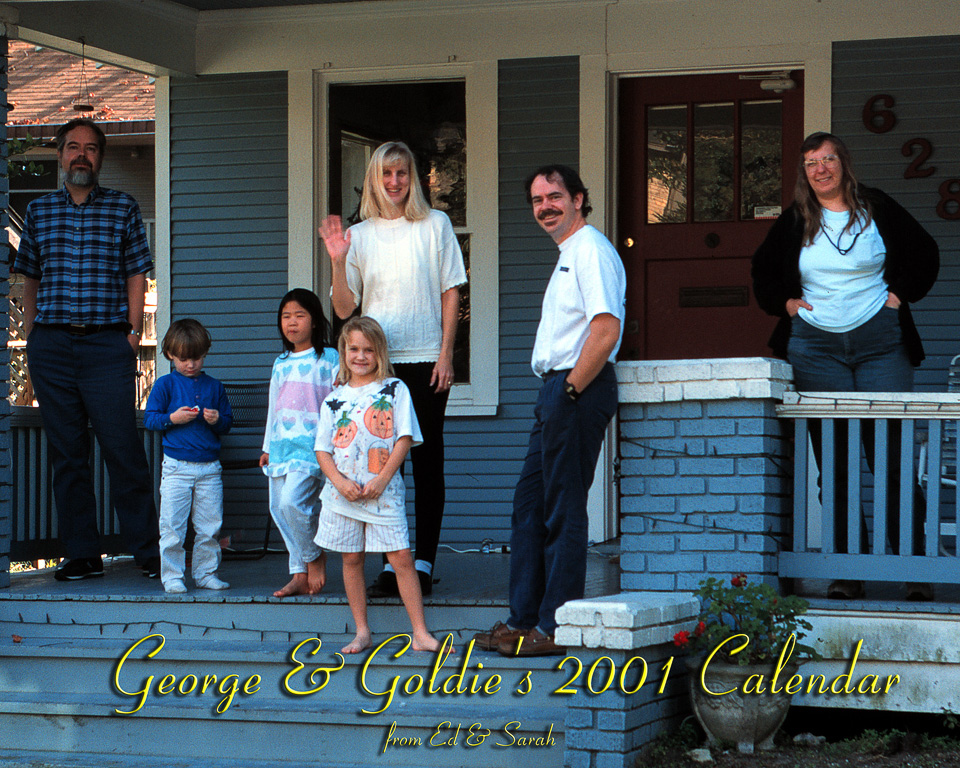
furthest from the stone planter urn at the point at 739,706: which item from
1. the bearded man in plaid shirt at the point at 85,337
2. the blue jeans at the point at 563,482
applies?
the bearded man in plaid shirt at the point at 85,337

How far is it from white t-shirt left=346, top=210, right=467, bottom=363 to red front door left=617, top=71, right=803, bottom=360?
7.03 ft

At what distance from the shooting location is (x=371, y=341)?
4496 millimetres

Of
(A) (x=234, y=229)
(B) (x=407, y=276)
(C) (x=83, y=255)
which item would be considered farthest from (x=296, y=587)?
(A) (x=234, y=229)

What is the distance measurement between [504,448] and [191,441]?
205 centimetres

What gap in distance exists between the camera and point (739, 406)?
4.20 m

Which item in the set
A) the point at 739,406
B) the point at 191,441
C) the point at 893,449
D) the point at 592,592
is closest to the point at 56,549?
the point at 191,441

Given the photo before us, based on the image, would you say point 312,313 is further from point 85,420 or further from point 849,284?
point 849,284

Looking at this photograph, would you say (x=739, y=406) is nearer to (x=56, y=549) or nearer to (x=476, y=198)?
(x=476, y=198)

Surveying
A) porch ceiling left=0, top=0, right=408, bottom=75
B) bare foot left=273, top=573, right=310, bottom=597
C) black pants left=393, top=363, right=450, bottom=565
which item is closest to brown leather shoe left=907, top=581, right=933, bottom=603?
black pants left=393, top=363, right=450, bottom=565

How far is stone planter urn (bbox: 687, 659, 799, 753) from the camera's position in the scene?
12.8 feet

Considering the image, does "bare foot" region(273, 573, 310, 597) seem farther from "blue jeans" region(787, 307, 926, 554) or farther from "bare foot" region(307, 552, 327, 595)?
"blue jeans" region(787, 307, 926, 554)

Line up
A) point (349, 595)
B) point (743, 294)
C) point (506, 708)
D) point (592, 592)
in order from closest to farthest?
point (506, 708) < point (349, 595) < point (592, 592) < point (743, 294)

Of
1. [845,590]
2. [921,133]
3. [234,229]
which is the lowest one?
[845,590]

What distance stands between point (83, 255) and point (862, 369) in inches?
130
